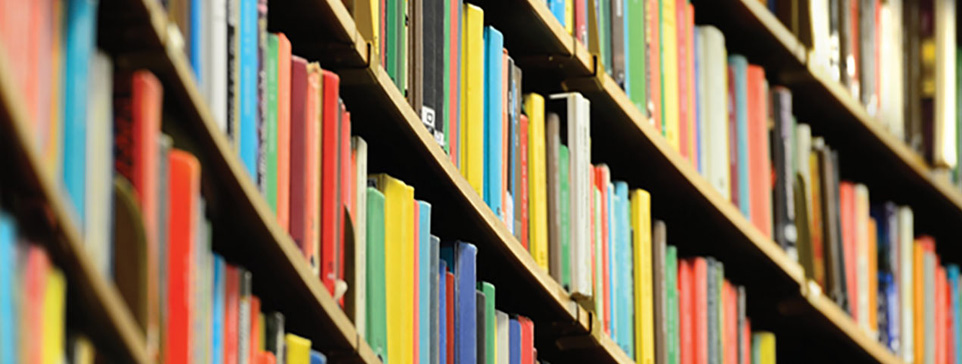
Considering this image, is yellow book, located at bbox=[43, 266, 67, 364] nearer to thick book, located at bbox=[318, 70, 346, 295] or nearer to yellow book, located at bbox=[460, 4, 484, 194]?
thick book, located at bbox=[318, 70, 346, 295]

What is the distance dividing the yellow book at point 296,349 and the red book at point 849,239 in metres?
1.43

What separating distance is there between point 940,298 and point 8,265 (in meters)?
2.30

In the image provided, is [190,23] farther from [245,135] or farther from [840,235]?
[840,235]

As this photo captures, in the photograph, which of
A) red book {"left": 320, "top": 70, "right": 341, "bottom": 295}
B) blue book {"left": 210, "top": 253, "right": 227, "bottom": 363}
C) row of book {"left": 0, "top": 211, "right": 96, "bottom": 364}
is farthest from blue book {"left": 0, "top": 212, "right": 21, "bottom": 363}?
red book {"left": 320, "top": 70, "right": 341, "bottom": 295}

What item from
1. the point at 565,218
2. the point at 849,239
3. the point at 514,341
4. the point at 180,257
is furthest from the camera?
the point at 849,239

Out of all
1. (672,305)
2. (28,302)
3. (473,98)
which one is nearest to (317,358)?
(473,98)

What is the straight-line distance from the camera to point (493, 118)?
2312mm

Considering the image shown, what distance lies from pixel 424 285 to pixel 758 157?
3.17ft

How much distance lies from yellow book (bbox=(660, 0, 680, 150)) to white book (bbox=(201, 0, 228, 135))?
110 cm

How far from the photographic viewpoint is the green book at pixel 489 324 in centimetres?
227

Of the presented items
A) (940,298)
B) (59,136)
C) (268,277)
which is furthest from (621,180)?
(59,136)

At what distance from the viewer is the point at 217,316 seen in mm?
1668

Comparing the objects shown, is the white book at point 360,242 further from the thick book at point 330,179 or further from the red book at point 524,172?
the red book at point 524,172

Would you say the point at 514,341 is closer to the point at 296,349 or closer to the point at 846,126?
the point at 296,349
